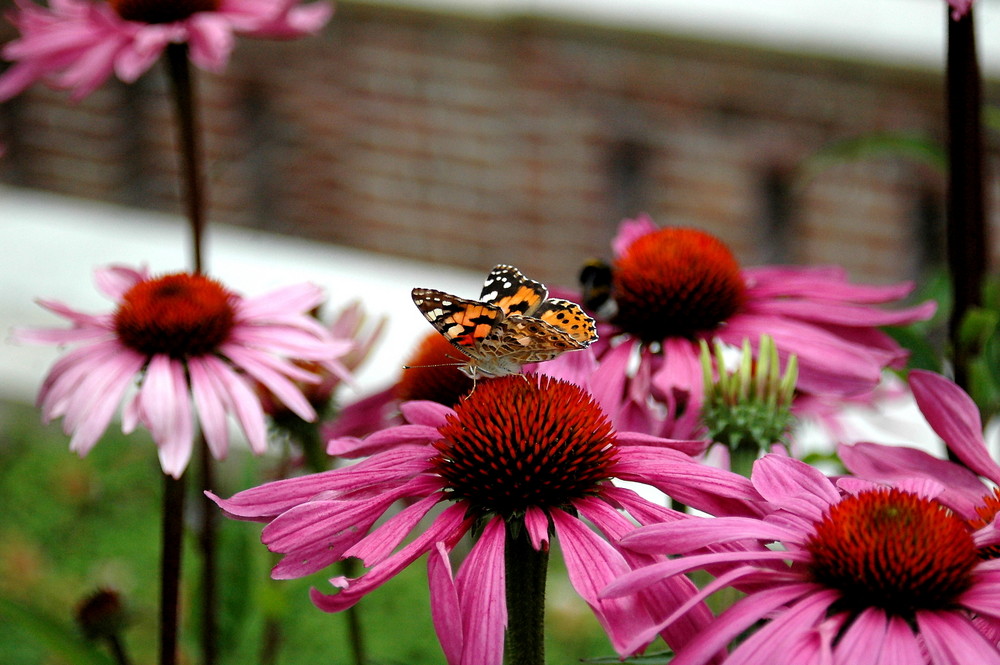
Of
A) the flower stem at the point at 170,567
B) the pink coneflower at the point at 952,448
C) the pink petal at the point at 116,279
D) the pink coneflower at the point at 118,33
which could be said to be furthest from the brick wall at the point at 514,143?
the pink coneflower at the point at 952,448

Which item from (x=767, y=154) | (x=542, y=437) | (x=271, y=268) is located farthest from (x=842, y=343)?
(x=767, y=154)

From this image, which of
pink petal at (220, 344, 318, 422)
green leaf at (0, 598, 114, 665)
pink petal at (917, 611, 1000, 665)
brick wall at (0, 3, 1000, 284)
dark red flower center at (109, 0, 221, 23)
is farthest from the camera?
brick wall at (0, 3, 1000, 284)

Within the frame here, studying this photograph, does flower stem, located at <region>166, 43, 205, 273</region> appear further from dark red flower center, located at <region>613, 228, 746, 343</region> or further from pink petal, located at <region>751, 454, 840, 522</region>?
pink petal, located at <region>751, 454, 840, 522</region>

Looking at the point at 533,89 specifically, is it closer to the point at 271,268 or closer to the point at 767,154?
the point at 767,154

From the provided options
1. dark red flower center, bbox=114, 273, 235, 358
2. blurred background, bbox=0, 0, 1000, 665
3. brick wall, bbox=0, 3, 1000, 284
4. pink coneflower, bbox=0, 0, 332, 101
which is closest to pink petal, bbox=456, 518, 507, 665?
dark red flower center, bbox=114, 273, 235, 358

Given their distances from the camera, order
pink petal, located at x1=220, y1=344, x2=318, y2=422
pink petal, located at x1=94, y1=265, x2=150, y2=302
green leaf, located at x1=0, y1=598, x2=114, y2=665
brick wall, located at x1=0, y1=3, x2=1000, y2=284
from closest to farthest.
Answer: green leaf, located at x1=0, y1=598, x2=114, y2=665 < pink petal, located at x1=220, y1=344, x2=318, y2=422 < pink petal, located at x1=94, y1=265, x2=150, y2=302 < brick wall, located at x1=0, y1=3, x2=1000, y2=284

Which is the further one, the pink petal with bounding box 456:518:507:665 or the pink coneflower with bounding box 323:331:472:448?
the pink coneflower with bounding box 323:331:472:448

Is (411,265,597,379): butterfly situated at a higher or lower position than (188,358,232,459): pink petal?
higher

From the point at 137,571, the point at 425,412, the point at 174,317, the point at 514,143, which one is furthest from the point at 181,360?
the point at 514,143
